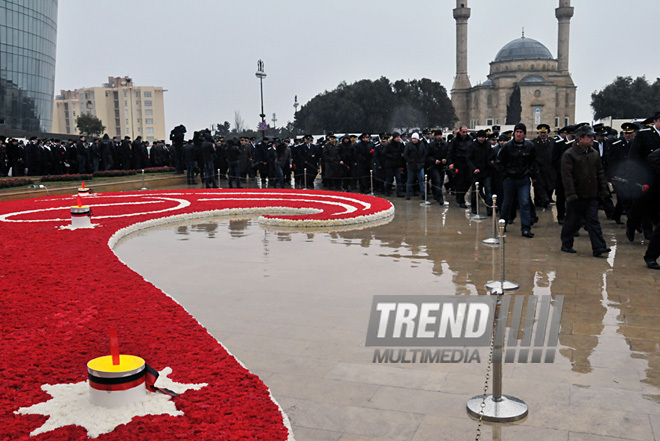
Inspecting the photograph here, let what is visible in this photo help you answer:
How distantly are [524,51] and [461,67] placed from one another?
1063cm

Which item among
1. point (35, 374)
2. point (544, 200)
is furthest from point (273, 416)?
point (544, 200)

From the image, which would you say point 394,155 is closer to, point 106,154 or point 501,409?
point 106,154

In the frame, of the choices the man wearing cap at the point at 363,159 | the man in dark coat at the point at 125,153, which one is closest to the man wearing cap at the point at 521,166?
the man wearing cap at the point at 363,159

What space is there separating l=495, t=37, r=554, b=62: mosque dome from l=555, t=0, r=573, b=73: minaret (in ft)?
9.74

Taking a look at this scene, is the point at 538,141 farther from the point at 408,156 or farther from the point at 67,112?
the point at 67,112

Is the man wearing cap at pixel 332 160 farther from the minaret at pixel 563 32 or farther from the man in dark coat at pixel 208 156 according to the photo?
the minaret at pixel 563 32

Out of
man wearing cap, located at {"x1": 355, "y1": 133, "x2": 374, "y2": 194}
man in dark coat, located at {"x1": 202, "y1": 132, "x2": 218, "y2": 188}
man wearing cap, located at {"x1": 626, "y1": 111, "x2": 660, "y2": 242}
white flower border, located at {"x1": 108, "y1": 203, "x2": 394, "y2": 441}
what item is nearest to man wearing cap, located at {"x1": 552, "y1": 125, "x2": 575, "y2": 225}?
man wearing cap, located at {"x1": 626, "y1": 111, "x2": 660, "y2": 242}

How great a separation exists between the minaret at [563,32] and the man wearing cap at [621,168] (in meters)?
82.5

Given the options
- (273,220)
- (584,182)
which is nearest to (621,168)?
(584,182)

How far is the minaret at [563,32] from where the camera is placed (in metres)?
84.2

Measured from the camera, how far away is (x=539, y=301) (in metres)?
6.27

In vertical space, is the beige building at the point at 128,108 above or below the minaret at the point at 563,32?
below

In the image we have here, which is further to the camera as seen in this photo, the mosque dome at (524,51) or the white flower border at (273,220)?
the mosque dome at (524,51)

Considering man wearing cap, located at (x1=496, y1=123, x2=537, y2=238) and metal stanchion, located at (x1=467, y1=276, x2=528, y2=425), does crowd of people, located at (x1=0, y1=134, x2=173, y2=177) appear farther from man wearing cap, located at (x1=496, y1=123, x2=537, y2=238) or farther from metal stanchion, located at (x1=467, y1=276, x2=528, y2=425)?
metal stanchion, located at (x1=467, y1=276, x2=528, y2=425)
